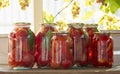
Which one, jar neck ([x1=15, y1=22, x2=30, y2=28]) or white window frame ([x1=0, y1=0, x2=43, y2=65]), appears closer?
jar neck ([x1=15, y1=22, x2=30, y2=28])

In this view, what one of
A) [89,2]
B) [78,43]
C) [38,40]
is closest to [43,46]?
[38,40]

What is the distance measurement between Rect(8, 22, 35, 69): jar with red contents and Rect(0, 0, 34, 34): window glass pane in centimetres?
41

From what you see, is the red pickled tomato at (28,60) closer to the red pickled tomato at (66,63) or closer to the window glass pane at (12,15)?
the red pickled tomato at (66,63)

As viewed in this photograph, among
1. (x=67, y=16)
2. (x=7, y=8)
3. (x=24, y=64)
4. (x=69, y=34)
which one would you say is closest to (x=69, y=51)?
(x=69, y=34)

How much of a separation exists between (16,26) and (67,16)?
A: 45 centimetres

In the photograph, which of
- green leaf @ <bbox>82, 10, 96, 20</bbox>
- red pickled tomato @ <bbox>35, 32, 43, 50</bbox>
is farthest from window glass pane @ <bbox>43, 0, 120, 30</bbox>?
red pickled tomato @ <bbox>35, 32, 43, 50</bbox>

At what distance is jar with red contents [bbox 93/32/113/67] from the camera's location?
49.3 inches

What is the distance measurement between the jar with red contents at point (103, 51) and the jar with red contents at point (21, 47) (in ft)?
0.84

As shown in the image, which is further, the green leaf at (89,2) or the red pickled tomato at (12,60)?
the green leaf at (89,2)

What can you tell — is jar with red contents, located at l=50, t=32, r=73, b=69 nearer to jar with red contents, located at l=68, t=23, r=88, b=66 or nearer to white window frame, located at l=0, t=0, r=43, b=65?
jar with red contents, located at l=68, t=23, r=88, b=66

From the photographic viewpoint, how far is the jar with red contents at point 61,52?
Answer: 119 centimetres

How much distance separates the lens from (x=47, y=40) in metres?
1.23

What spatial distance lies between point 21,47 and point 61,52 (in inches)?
6.0

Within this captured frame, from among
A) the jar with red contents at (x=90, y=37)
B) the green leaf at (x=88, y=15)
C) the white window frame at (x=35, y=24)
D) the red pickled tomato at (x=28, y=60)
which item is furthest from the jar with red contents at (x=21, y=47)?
the green leaf at (x=88, y=15)
